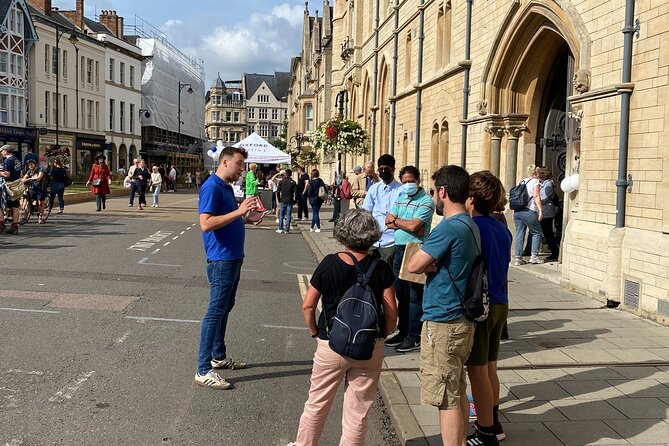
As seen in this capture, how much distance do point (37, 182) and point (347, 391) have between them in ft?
53.0

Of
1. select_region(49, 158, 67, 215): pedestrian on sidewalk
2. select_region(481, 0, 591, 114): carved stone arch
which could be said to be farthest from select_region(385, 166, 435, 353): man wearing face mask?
select_region(49, 158, 67, 215): pedestrian on sidewalk

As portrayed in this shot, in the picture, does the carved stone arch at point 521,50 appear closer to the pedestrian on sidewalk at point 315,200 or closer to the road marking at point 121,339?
the pedestrian on sidewalk at point 315,200

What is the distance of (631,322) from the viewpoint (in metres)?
7.88

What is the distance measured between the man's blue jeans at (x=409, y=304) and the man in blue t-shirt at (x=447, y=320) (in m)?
2.56

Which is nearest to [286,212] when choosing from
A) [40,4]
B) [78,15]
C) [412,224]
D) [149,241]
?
[149,241]

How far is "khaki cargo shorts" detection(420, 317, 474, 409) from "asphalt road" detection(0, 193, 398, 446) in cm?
87

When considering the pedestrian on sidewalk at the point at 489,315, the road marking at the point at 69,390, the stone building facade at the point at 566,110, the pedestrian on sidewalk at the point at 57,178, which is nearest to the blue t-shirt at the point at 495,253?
the pedestrian on sidewalk at the point at 489,315

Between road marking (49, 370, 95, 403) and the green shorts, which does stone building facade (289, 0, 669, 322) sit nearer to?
the green shorts

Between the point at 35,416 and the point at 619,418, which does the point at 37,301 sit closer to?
the point at 35,416

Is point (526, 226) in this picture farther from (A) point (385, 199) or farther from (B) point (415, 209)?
(B) point (415, 209)

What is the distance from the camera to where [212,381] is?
5262 mm

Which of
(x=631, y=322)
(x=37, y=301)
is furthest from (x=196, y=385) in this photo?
(x=631, y=322)

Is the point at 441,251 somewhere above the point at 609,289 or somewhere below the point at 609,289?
above

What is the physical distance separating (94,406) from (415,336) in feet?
9.95
